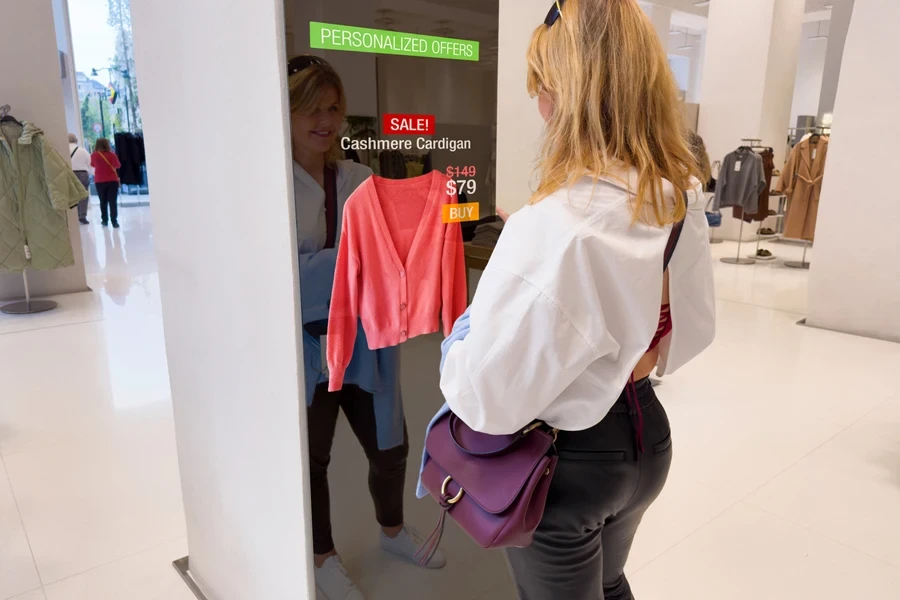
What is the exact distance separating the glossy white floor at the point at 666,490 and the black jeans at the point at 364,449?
0.04 meters

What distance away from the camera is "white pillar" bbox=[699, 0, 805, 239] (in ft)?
30.8

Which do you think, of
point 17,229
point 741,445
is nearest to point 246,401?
point 741,445

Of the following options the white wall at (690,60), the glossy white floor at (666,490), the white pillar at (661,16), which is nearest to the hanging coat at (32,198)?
the glossy white floor at (666,490)

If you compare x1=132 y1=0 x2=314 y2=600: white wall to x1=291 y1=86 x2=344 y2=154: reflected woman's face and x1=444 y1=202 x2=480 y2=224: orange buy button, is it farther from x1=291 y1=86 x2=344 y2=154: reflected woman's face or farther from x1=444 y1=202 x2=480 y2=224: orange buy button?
x1=444 y1=202 x2=480 y2=224: orange buy button

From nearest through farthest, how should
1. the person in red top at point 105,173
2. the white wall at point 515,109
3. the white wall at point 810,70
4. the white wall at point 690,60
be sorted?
the white wall at point 515,109
the person in red top at point 105,173
the white wall at point 810,70
the white wall at point 690,60

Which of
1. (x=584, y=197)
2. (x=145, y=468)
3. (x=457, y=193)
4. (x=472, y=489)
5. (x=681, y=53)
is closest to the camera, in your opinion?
(x=584, y=197)

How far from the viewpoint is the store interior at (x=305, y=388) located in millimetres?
1513

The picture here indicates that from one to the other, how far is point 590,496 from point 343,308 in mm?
747

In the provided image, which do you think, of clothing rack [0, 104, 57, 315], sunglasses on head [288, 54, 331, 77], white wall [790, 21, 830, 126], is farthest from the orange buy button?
white wall [790, 21, 830, 126]

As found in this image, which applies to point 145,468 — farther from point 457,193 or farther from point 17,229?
point 17,229

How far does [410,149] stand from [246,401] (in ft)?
2.60

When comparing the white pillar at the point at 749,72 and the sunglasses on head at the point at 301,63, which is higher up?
the white pillar at the point at 749,72

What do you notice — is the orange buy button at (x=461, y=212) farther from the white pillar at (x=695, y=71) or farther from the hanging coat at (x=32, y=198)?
the white pillar at (x=695, y=71)

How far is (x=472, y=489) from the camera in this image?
1.12m
